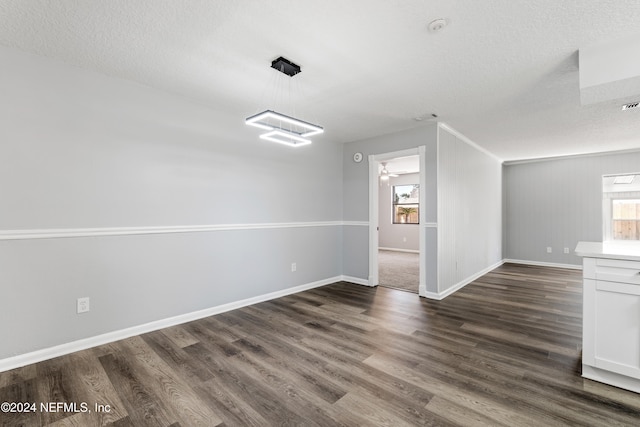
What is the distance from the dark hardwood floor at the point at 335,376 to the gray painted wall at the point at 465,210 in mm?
1211

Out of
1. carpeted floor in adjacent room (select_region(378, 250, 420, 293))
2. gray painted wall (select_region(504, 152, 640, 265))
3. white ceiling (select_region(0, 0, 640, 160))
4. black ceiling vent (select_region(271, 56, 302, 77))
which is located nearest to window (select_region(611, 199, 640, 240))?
gray painted wall (select_region(504, 152, 640, 265))

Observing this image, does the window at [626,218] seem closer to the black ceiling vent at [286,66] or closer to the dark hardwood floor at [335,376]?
the dark hardwood floor at [335,376]

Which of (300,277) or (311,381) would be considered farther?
(300,277)

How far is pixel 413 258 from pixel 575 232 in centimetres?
348

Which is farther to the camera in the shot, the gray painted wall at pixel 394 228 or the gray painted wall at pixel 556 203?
the gray painted wall at pixel 394 228

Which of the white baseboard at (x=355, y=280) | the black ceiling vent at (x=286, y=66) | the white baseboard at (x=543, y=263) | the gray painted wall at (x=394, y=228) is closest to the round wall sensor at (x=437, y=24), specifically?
the black ceiling vent at (x=286, y=66)

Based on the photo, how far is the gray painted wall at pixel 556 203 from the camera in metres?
6.05

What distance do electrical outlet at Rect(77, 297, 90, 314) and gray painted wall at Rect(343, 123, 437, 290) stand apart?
12.2ft

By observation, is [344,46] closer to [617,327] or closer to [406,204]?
[617,327]

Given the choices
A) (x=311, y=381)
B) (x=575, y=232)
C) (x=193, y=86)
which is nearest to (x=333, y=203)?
(x=193, y=86)

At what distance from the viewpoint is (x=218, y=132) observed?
356 cm

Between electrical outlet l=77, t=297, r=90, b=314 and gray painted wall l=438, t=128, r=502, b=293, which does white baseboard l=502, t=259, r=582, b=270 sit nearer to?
gray painted wall l=438, t=128, r=502, b=293

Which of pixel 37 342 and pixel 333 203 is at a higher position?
pixel 333 203

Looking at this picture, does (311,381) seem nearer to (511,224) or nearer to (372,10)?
(372,10)
